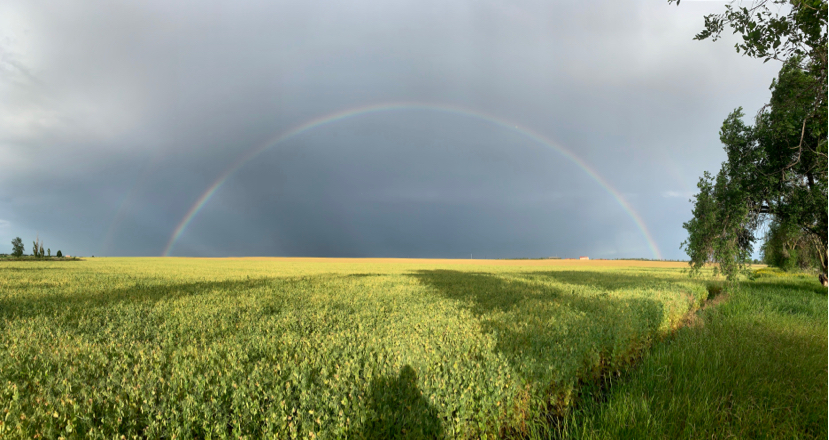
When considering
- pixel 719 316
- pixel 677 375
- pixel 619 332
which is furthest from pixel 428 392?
pixel 719 316

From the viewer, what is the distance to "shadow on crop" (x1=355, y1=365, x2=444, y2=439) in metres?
3.38

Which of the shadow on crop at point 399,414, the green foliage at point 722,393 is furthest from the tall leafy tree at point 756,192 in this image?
the shadow on crop at point 399,414

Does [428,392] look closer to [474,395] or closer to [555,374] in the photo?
[474,395]

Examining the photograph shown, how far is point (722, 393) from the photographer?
19.0ft

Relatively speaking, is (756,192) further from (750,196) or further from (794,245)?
(794,245)

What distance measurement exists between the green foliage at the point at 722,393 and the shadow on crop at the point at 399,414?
1.94m

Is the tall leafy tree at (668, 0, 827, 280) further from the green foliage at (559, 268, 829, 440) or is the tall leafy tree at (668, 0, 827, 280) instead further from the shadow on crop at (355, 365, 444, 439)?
the shadow on crop at (355, 365, 444, 439)

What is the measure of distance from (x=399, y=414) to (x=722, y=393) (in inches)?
238

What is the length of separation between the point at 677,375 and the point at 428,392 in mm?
5313

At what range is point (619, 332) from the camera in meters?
7.73

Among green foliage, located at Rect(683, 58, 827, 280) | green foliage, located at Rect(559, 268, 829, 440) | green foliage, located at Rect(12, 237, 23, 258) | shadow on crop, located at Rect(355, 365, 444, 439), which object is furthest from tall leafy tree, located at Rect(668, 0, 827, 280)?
green foliage, located at Rect(12, 237, 23, 258)

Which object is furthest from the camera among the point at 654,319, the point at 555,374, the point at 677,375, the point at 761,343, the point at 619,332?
the point at 654,319

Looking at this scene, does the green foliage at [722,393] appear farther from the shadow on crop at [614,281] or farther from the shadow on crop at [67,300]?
the shadow on crop at [67,300]

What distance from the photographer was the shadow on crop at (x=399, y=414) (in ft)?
11.1
